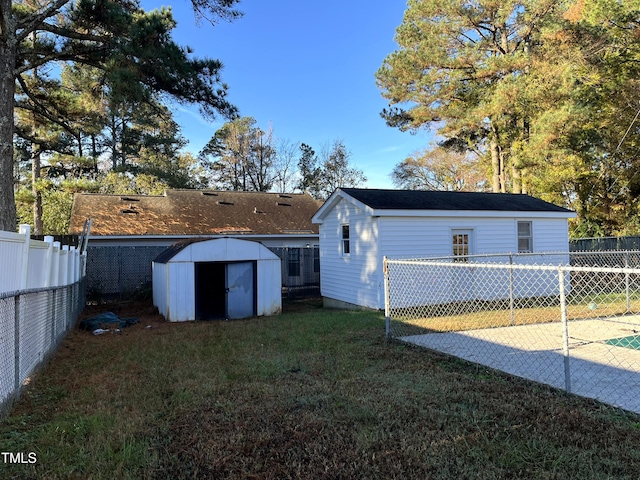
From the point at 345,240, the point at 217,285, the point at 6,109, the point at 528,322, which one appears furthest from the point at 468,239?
the point at 6,109

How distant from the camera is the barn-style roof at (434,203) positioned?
10586mm

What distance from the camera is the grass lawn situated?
109 inches

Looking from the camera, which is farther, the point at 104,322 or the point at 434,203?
the point at 434,203

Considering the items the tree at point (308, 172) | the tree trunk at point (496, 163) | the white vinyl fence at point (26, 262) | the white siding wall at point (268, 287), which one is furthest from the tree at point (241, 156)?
the white vinyl fence at point (26, 262)

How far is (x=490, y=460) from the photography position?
281 centimetres

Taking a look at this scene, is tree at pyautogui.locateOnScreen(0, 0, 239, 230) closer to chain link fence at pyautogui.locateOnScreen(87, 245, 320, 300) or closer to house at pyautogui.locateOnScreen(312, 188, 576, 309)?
chain link fence at pyautogui.locateOnScreen(87, 245, 320, 300)

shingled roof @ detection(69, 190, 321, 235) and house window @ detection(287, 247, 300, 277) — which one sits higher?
shingled roof @ detection(69, 190, 321, 235)

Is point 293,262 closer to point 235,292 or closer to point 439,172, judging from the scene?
point 235,292

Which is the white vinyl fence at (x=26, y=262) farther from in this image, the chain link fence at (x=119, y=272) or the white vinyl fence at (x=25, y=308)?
the chain link fence at (x=119, y=272)

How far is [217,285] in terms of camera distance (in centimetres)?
1195

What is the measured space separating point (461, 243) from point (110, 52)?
10363 millimetres

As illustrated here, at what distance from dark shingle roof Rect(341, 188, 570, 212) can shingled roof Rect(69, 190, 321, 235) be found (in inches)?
285

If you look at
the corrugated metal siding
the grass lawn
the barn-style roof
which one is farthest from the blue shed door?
the grass lawn

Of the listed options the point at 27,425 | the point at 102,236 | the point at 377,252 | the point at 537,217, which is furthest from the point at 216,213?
the point at 27,425
